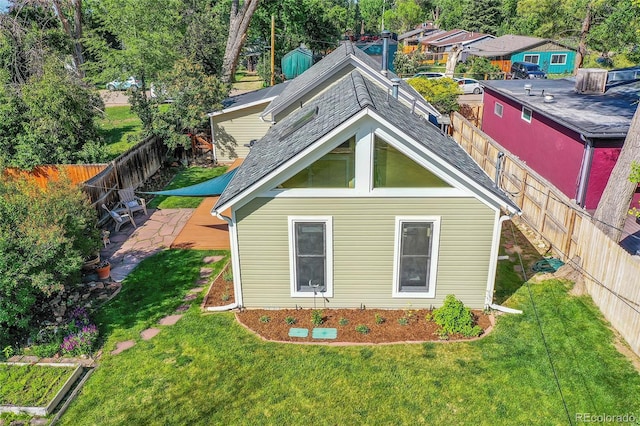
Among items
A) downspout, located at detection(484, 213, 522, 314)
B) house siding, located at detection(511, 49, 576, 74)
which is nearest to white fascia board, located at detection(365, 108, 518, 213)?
downspout, located at detection(484, 213, 522, 314)

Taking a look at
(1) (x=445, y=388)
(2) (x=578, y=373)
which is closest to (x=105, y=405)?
(1) (x=445, y=388)

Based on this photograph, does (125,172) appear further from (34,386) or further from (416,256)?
(416,256)

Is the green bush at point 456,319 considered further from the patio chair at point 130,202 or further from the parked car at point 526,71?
the parked car at point 526,71

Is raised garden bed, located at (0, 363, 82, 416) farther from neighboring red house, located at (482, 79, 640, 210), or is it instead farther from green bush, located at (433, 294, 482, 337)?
neighboring red house, located at (482, 79, 640, 210)

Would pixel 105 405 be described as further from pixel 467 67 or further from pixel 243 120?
pixel 467 67

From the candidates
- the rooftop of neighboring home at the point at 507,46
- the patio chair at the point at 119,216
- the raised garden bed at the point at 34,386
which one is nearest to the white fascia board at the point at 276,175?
the raised garden bed at the point at 34,386
